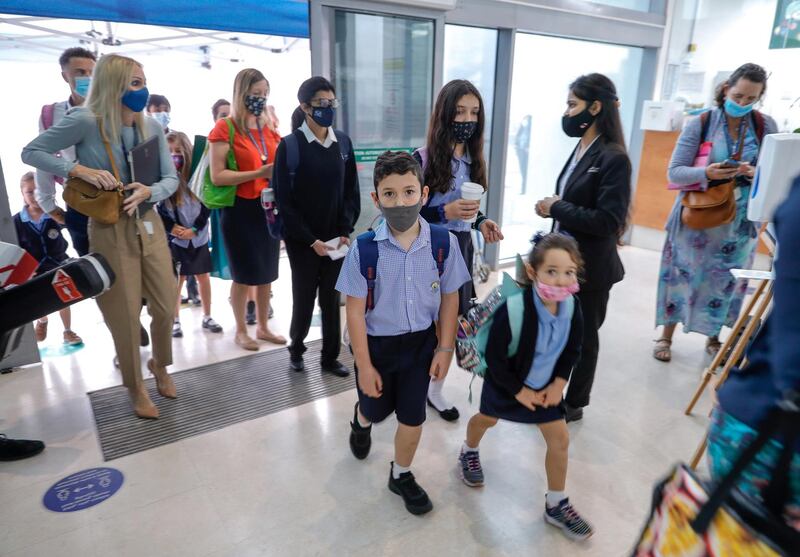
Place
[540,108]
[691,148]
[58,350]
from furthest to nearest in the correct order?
[540,108] < [58,350] < [691,148]

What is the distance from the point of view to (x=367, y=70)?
162 inches

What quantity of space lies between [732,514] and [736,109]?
2.72 metres

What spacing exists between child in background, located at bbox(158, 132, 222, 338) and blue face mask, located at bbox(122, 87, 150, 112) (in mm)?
1199

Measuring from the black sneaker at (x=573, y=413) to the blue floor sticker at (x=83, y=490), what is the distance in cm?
213

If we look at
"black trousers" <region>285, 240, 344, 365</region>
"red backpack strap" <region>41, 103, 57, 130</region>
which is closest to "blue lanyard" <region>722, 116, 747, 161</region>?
"black trousers" <region>285, 240, 344, 365</region>

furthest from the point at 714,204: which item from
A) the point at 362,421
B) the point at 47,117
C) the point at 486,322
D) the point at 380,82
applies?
the point at 47,117

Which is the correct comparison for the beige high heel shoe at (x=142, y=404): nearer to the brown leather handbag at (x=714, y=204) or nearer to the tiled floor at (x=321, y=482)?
the tiled floor at (x=321, y=482)

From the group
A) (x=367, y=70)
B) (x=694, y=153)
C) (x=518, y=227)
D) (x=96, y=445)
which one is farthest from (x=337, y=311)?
(x=518, y=227)

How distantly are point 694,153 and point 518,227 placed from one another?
Result: 2.72m

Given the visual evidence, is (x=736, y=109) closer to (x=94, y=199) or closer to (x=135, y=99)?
(x=135, y=99)

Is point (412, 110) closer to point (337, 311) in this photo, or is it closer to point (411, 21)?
point (411, 21)

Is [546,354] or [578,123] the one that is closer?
[546,354]

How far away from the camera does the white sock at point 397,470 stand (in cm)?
217

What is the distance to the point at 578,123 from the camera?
2.37 m
